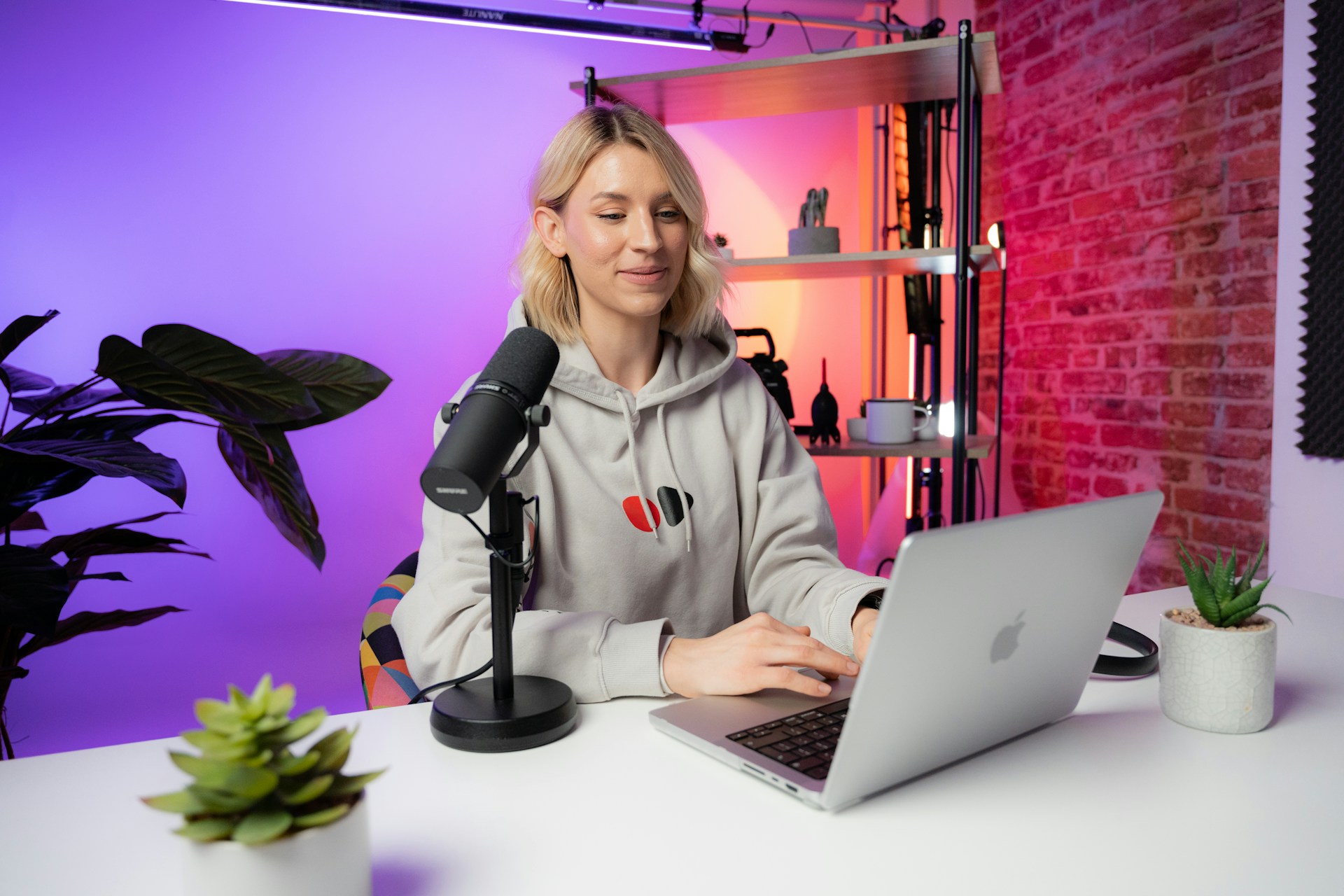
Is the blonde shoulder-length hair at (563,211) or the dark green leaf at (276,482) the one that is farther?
the dark green leaf at (276,482)

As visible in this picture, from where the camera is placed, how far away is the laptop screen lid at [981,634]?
2.05ft

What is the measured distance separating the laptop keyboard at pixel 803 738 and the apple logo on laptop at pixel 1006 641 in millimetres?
136

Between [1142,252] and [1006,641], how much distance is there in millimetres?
2759

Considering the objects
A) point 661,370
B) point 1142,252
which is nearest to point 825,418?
point 1142,252

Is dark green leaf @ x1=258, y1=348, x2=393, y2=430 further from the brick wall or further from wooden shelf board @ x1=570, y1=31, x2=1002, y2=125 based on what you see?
the brick wall

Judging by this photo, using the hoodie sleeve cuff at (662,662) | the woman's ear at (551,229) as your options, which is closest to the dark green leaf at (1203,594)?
the hoodie sleeve cuff at (662,662)

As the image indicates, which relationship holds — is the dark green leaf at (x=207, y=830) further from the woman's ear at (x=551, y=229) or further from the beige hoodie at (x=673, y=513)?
the woman's ear at (x=551, y=229)

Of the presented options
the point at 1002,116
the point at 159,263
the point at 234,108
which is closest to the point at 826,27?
the point at 1002,116

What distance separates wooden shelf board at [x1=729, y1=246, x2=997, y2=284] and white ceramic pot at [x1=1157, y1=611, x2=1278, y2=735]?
1.67 metres

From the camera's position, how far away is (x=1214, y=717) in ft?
2.83

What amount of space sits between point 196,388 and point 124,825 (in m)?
1.02

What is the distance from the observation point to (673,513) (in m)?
1.24

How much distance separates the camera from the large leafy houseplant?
1.40 metres

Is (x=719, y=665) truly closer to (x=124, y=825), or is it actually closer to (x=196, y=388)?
Result: (x=124, y=825)
